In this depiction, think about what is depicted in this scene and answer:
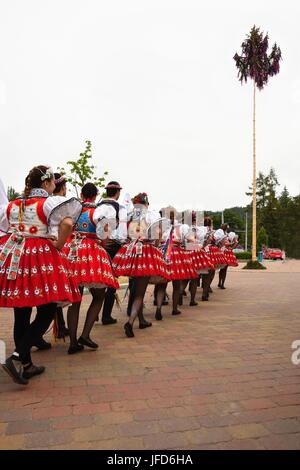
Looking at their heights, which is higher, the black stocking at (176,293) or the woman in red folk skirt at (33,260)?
the woman in red folk skirt at (33,260)

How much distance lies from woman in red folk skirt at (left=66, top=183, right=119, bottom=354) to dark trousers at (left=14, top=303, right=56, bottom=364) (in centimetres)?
75

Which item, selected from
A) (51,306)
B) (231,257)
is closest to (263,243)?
(231,257)

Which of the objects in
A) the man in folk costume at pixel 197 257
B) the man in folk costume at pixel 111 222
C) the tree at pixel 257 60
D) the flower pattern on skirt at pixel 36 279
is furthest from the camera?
the tree at pixel 257 60

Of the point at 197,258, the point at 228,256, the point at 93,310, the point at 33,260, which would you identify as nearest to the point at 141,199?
the point at 93,310

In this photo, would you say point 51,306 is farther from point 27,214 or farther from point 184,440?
point 184,440

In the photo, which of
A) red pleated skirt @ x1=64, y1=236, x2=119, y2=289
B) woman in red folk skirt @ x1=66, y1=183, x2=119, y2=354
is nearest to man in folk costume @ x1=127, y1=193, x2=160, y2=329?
woman in red folk skirt @ x1=66, y1=183, x2=119, y2=354

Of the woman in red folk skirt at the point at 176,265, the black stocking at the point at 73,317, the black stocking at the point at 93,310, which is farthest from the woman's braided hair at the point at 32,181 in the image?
the woman in red folk skirt at the point at 176,265

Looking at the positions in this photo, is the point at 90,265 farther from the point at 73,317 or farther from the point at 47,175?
the point at 47,175

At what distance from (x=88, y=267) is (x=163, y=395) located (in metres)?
1.68

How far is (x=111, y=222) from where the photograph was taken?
4.70 meters

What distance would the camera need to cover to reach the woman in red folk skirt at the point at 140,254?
5566 mm

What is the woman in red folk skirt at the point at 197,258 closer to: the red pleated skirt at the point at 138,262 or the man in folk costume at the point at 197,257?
the man in folk costume at the point at 197,257

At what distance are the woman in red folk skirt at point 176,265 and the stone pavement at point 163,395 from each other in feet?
4.32
